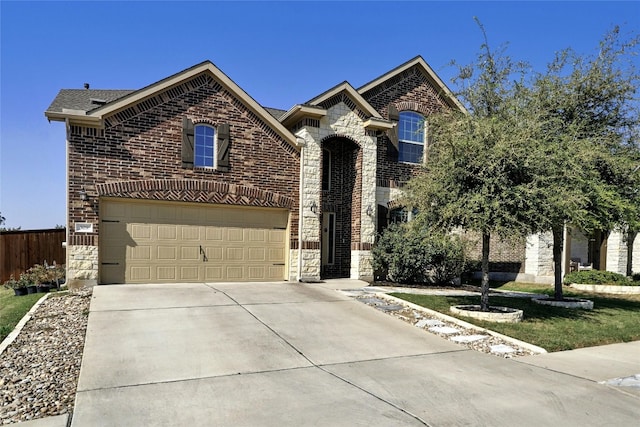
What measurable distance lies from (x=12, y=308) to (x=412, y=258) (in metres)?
11.0

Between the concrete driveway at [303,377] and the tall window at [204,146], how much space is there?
500 centimetres

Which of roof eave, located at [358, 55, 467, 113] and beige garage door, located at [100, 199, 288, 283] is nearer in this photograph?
beige garage door, located at [100, 199, 288, 283]

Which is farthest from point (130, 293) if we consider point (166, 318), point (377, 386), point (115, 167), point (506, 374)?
point (506, 374)

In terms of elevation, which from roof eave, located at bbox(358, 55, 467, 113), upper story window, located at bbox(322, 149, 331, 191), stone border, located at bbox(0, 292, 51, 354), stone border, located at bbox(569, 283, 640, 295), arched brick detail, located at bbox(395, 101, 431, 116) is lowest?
stone border, located at bbox(569, 283, 640, 295)

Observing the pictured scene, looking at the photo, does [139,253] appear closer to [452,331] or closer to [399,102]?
[452,331]

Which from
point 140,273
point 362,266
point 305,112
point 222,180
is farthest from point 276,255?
point 305,112

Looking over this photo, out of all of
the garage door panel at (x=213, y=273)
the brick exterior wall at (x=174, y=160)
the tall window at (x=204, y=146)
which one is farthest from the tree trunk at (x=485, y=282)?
the tall window at (x=204, y=146)

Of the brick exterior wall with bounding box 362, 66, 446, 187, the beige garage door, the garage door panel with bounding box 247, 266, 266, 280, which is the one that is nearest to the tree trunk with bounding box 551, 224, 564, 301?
the brick exterior wall with bounding box 362, 66, 446, 187

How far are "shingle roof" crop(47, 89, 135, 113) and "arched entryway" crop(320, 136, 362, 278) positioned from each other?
25.4ft

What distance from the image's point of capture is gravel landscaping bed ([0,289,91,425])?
500cm

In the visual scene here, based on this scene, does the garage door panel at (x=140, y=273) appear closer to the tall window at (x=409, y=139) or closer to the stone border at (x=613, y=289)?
the tall window at (x=409, y=139)

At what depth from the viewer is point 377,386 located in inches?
231

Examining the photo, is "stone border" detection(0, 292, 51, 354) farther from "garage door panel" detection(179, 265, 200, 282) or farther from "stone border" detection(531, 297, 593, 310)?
"stone border" detection(531, 297, 593, 310)

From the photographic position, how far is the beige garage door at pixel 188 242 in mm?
12414
